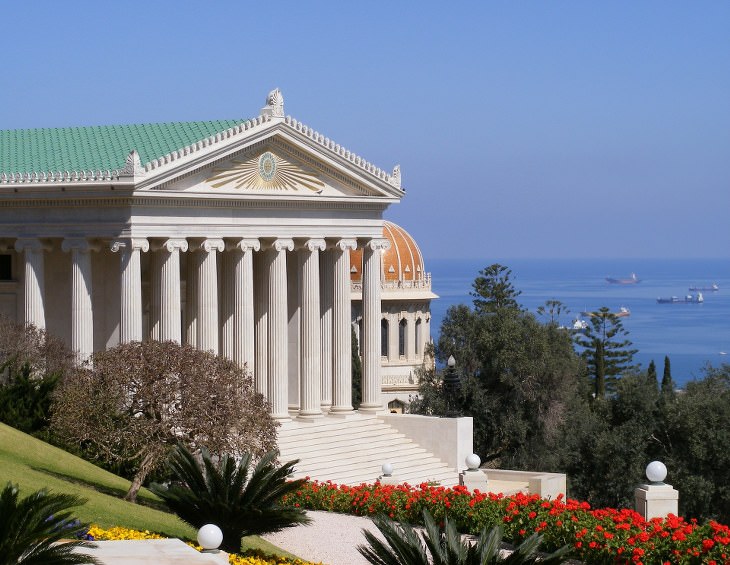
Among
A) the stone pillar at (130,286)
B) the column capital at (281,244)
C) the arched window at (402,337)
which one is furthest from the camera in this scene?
the arched window at (402,337)

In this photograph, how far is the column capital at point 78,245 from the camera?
2020 inches

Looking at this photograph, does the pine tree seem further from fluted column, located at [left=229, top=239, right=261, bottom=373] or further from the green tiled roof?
fluted column, located at [left=229, top=239, right=261, bottom=373]

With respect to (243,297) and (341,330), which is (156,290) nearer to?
(243,297)

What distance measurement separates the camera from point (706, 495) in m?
56.3

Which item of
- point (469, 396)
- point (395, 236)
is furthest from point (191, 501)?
point (395, 236)

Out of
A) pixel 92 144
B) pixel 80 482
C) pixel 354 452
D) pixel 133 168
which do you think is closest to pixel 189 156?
pixel 133 168

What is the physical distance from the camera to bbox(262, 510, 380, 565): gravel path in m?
36.2

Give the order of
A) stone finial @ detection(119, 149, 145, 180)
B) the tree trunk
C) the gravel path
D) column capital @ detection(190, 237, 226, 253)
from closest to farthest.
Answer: the gravel path
the tree trunk
stone finial @ detection(119, 149, 145, 180)
column capital @ detection(190, 237, 226, 253)

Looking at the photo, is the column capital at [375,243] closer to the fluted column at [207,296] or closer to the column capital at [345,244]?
the column capital at [345,244]

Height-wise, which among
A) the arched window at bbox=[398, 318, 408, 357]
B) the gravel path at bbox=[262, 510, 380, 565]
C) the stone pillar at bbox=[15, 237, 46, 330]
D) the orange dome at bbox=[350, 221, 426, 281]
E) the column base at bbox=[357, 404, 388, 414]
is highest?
the orange dome at bbox=[350, 221, 426, 281]

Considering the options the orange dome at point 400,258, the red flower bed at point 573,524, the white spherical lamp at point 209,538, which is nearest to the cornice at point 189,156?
the red flower bed at point 573,524

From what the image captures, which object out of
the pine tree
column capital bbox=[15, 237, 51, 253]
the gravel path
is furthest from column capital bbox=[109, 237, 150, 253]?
the pine tree

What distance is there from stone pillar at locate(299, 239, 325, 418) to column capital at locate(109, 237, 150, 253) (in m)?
7.18

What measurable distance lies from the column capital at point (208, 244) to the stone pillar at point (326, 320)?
611 centimetres
